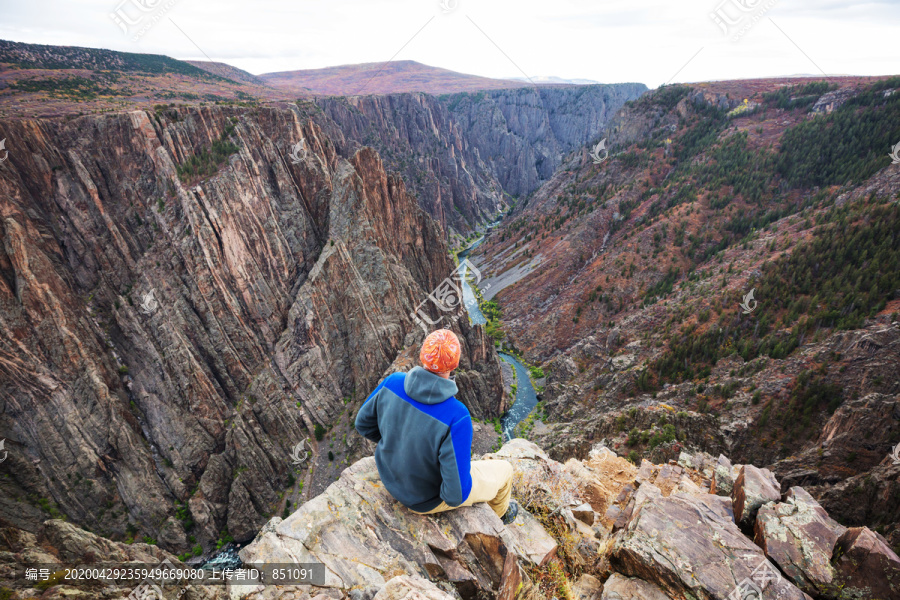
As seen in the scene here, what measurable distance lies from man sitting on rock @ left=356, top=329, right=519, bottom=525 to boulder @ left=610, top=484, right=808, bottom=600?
3.87 metres

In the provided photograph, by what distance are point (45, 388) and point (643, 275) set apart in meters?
69.0

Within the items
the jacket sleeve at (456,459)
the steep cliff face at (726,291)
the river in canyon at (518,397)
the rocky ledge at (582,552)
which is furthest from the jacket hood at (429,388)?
the river in canyon at (518,397)

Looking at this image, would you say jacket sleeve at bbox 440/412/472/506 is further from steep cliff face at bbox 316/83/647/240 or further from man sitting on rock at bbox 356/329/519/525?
steep cliff face at bbox 316/83/647/240

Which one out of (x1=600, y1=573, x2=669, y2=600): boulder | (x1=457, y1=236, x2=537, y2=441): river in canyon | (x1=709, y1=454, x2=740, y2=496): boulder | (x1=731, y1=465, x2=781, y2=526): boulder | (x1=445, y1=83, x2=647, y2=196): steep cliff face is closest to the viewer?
(x1=600, y1=573, x2=669, y2=600): boulder

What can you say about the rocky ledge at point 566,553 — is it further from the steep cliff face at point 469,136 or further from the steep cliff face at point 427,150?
the steep cliff face at point 427,150

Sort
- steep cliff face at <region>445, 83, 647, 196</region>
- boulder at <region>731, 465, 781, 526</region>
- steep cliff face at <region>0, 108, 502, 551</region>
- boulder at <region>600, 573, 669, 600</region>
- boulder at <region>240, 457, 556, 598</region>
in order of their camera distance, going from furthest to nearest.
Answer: steep cliff face at <region>445, 83, 647, 196</region> < steep cliff face at <region>0, 108, 502, 551</region> < boulder at <region>731, 465, 781, 526</region> < boulder at <region>600, 573, 669, 600</region> < boulder at <region>240, 457, 556, 598</region>

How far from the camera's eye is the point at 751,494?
862 centimetres

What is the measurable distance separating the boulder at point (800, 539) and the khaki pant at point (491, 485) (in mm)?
4888

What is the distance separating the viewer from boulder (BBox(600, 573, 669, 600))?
22.0 ft

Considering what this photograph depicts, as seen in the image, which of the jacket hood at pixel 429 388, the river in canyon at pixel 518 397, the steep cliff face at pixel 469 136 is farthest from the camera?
the steep cliff face at pixel 469 136

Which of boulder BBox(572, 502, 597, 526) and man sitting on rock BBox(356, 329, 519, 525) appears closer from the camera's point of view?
man sitting on rock BBox(356, 329, 519, 525)

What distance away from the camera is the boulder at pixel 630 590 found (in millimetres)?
6703

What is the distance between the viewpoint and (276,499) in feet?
110

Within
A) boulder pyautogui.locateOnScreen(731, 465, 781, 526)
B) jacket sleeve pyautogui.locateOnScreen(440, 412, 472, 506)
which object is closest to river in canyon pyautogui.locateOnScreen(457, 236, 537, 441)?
boulder pyautogui.locateOnScreen(731, 465, 781, 526)
